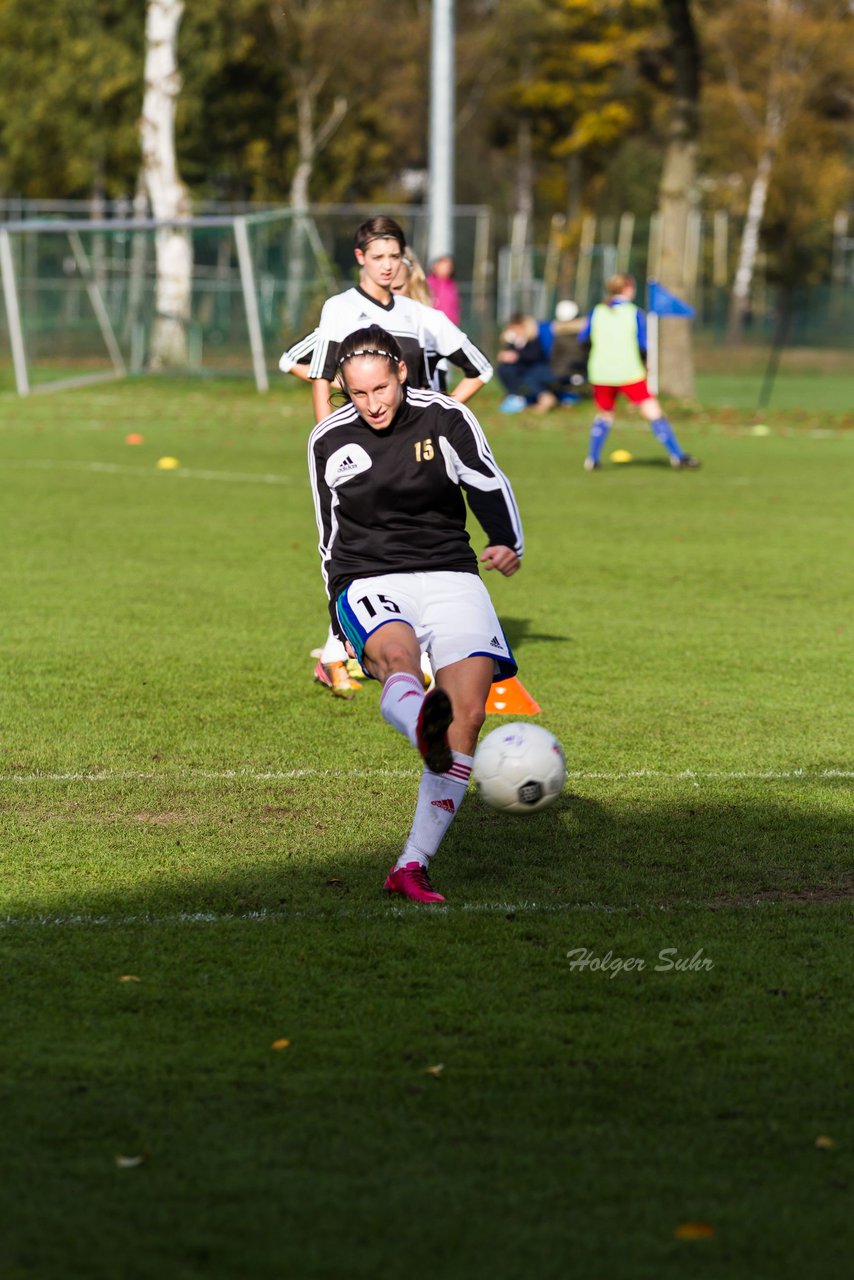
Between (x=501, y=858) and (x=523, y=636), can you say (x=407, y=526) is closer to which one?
(x=501, y=858)

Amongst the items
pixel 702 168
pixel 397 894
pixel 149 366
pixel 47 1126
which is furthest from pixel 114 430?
pixel 702 168

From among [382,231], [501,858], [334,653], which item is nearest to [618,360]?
[334,653]

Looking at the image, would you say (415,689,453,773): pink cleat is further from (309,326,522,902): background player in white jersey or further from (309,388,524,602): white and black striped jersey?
(309,388,524,602): white and black striped jersey

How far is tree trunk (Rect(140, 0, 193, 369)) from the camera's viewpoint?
3216 centimetres

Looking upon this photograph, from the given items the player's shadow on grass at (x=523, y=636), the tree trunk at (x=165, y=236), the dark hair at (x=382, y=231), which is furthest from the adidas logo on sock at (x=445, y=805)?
the tree trunk at (x=165, y=236)

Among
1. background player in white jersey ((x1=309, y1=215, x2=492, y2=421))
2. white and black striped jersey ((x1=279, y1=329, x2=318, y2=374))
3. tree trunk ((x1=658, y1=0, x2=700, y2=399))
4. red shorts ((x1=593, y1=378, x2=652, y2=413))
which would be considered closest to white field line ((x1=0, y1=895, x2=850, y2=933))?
background player in white jersey ((x1=309, y1=215, x2=492, y2=421))

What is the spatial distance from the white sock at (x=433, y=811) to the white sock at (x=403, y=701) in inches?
6.5

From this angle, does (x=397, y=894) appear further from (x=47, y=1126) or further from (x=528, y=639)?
(x=528, y=639)

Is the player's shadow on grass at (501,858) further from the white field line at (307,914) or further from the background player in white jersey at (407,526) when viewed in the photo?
the background player in white jersey at (407,526)

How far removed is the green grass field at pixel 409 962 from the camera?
322 centimetres

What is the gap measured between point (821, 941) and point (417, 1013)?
49.4 inches

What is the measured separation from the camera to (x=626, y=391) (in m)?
19.0

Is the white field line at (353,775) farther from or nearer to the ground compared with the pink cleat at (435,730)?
nearer to the ground

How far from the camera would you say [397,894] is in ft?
17.0
